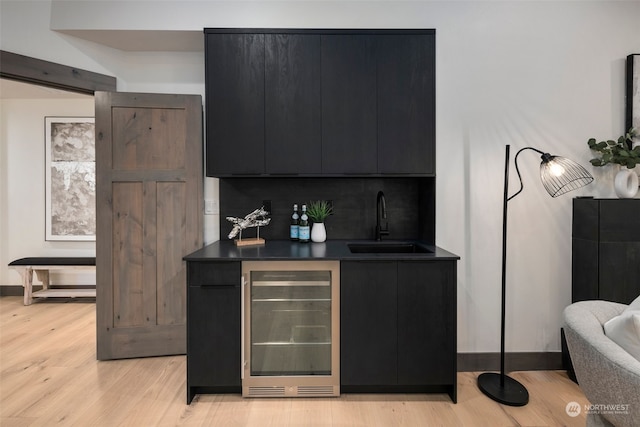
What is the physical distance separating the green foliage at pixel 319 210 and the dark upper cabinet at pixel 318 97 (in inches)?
16.6

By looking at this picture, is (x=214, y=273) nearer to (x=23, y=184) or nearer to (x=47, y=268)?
(x=47, y=268)

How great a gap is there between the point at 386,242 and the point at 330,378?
1.02m

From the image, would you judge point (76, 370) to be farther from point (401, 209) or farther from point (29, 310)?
point (401, 209)

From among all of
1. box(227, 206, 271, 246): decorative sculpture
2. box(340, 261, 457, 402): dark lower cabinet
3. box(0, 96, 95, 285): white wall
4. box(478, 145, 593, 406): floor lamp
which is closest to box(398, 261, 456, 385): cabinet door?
box(340, 261, 457, 402): dark lower cabinet

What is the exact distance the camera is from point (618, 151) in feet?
7.93

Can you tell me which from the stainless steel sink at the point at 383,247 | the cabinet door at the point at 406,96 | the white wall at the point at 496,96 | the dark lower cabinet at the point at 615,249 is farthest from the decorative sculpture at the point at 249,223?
the dark lower cabinet at the point at 615,249

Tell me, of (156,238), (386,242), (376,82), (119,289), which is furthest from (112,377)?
(376,82)

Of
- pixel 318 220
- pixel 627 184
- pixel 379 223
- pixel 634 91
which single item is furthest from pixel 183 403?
pixel 634 91

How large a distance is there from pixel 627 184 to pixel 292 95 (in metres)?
2.37

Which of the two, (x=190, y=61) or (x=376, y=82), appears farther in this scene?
(x=190, y=61)

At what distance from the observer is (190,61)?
2834 millimetres

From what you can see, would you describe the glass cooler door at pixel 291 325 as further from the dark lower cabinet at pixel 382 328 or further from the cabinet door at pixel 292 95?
the cabinet door at pixel 292 95

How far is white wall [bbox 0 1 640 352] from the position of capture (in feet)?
8.23

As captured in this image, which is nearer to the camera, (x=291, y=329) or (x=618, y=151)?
(x=291, y=329)
